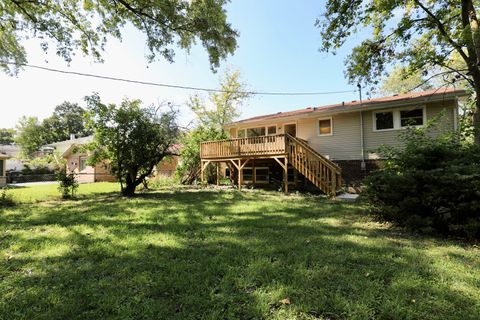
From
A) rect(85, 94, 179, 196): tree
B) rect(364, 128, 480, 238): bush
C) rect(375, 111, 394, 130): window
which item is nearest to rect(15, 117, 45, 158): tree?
rect(85, 94, 179, 196): tree

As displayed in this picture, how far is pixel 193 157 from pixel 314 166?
9257 mm

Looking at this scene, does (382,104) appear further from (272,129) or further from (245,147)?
(245,147)

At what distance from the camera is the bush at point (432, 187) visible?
4.85 m

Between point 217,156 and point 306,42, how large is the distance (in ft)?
31.6

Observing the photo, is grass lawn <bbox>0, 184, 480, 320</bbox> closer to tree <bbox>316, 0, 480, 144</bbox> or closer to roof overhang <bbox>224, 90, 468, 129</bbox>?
roof overhang <bbox>224, 90, 468, 129</bbox>

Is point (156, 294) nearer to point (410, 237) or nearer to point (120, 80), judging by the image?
point (410, 237)

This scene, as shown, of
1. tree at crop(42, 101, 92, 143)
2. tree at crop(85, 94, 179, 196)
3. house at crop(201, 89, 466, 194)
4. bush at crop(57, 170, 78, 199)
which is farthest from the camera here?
tree at crop(42, 101, 92, 143)

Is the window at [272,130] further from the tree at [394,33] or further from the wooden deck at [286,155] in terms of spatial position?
the tree at [394,33]

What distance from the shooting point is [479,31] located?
25.7 ft

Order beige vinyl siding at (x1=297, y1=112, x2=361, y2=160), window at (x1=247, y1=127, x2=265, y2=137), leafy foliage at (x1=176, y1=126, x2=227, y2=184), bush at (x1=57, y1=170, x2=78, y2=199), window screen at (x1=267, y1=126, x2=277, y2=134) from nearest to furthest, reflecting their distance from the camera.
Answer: bush at (x1=57, y1=170, x2=78, y2=199)
beige vinyl siding at (x1=297, y1=112, x2=361, y2=160)
window screen at (x1=267, y1=126, x2=277, y2=134)
window at (x1=247, y1=127, x2=265, y2=137)
leafy foliage at (x1=176, y1=126, x2=227, y2=184)

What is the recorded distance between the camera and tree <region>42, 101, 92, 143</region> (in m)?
48.6

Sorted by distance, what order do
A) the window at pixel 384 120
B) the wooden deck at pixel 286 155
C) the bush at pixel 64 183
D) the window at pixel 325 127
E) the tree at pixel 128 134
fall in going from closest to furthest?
the wooden deck at pixel 286 155, the bush at pixel 64 183, the tree at pixel 128 134, the window at pixel 384 120, the window at pixel 325 127

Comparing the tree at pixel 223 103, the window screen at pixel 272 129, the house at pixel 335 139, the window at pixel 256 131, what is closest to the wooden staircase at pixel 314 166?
the house at pixel 335 139

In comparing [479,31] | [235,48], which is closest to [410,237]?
[479,31]
